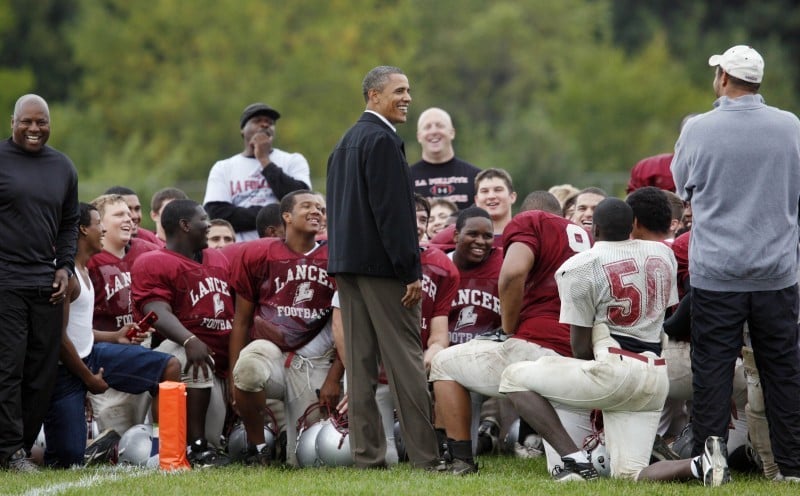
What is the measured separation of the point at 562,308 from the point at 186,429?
105 inches

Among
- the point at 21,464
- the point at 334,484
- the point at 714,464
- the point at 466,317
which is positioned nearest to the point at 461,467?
the point at 334,484

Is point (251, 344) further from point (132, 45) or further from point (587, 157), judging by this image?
point (132, 45)

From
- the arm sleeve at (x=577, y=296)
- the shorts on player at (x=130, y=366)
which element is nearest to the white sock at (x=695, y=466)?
the arm sleeve at (x=577, y=296)

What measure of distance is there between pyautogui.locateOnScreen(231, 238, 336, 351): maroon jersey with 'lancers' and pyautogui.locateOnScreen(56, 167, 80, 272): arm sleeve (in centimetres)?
110

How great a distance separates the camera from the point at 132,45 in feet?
154

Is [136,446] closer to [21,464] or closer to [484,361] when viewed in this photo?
[21,464]

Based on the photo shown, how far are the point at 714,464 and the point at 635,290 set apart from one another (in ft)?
3.56

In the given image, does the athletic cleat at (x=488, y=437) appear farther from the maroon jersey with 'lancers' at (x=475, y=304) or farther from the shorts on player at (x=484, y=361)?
the shorts on player at (x=484, y=361)

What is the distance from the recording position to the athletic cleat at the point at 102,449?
340 inches

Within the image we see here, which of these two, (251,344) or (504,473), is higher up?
(251,344)

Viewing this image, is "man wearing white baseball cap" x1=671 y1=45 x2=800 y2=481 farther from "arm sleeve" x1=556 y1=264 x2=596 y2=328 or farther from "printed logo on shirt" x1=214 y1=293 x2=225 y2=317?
"printed logo on shirt" x1=214 y1=293 x2=225 y2=317

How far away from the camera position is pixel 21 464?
8250 millimetres

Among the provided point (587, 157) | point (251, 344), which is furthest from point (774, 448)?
point (587, 157)

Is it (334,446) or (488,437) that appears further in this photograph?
(488,437)
